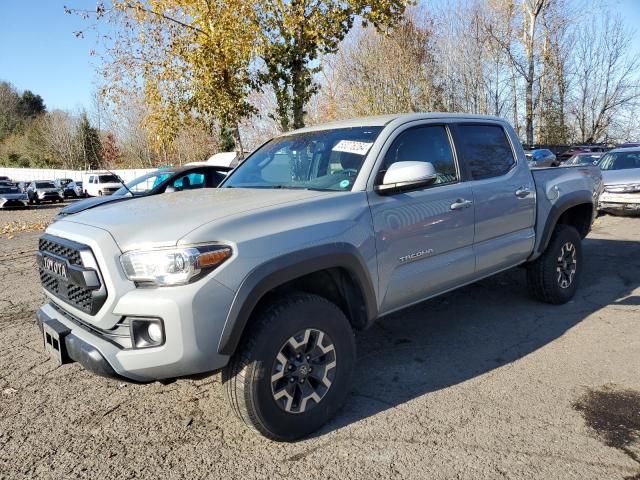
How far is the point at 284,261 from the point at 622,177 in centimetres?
1134

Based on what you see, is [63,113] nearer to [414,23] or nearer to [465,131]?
[414,23]

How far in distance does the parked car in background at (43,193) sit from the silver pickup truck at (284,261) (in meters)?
29.2

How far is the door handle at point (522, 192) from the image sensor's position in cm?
435

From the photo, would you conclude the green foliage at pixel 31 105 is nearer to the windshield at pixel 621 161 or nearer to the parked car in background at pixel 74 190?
the parked car in background at pixel 74 190

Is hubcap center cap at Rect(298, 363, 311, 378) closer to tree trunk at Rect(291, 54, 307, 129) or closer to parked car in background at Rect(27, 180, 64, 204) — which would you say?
tree trunk at Rect(291, 54, 307, 129)

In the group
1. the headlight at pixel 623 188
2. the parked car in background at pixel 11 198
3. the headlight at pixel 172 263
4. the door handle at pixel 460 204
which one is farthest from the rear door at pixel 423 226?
the parked car in background at pixel 11 198

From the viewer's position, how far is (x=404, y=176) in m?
3.08

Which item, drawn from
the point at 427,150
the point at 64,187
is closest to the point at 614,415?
the point at 427,150

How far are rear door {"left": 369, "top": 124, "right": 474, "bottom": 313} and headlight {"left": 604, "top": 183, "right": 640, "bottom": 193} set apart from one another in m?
9.10

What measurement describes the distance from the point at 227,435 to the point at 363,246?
139 centimetres

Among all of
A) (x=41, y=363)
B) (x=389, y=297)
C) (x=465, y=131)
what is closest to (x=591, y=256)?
(x=465, y=131)

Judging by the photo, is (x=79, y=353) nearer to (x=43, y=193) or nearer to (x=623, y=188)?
(x=623, y=188)

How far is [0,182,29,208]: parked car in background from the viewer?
23.8 metres

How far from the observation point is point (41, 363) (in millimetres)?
3990
